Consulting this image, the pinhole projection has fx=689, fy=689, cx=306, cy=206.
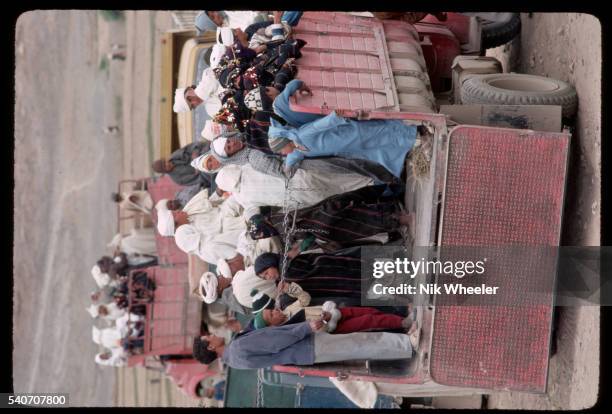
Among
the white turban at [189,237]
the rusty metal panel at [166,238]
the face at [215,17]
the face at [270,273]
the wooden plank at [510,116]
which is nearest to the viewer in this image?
the wooden plank at [510,116]

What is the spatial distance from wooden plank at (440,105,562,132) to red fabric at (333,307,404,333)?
1.66 metres

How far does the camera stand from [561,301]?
5.08 metres

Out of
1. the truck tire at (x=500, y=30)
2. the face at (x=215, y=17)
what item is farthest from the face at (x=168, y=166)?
the truck tire at (x=500, y=30)

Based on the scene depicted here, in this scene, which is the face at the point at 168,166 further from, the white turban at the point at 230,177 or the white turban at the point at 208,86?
the white turban at the point at 230,177

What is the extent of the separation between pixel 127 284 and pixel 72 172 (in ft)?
14.8

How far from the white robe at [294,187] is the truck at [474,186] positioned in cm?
56

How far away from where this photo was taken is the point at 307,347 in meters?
5.26

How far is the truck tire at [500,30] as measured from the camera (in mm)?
6797

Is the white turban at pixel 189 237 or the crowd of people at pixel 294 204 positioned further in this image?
the white turban at pixel 189 237

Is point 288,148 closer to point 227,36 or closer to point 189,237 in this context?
point 227,36

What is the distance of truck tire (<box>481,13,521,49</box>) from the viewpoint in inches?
268

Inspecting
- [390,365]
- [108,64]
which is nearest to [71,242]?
[108,64]

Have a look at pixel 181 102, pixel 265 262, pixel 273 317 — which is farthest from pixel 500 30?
pixel 273 317

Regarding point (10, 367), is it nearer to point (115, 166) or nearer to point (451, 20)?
point (451, 20)
